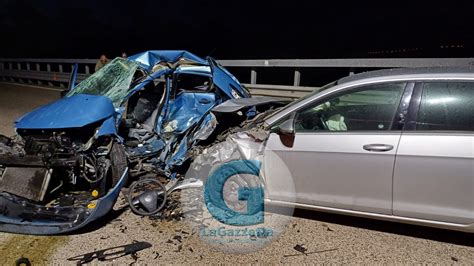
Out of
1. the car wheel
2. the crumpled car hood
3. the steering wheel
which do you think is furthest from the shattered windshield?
the steering wheel

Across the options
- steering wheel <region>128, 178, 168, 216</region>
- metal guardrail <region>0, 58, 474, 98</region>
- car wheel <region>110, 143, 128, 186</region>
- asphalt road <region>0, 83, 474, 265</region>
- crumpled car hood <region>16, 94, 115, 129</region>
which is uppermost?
metal guardrail <region>0, 58, 474, 98</region>

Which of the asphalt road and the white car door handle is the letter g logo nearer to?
the asphalt road

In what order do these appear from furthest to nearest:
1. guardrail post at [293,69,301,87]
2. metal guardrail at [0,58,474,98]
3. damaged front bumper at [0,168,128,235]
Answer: guardrail post at [293,69,301,87] → metal guardrail at [0,58,474,98] → damaged front bumper at [0,168,128,235]

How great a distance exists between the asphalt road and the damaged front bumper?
0.44 ft

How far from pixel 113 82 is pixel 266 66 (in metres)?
5.64

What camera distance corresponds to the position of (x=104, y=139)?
414cm

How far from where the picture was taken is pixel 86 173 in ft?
12.9

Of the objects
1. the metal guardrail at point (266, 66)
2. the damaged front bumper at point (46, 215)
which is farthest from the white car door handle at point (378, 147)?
the metal guardrail at point (266, 66)

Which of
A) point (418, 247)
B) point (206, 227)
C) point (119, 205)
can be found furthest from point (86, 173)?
point (418, 247)

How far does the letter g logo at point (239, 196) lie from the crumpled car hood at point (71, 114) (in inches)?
58.6

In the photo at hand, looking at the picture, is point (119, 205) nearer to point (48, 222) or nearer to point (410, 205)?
point (48, 222)

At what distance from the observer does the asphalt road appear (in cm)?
312

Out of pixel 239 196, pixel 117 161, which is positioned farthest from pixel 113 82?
pixel 239 196

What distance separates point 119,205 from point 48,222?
0.92m
